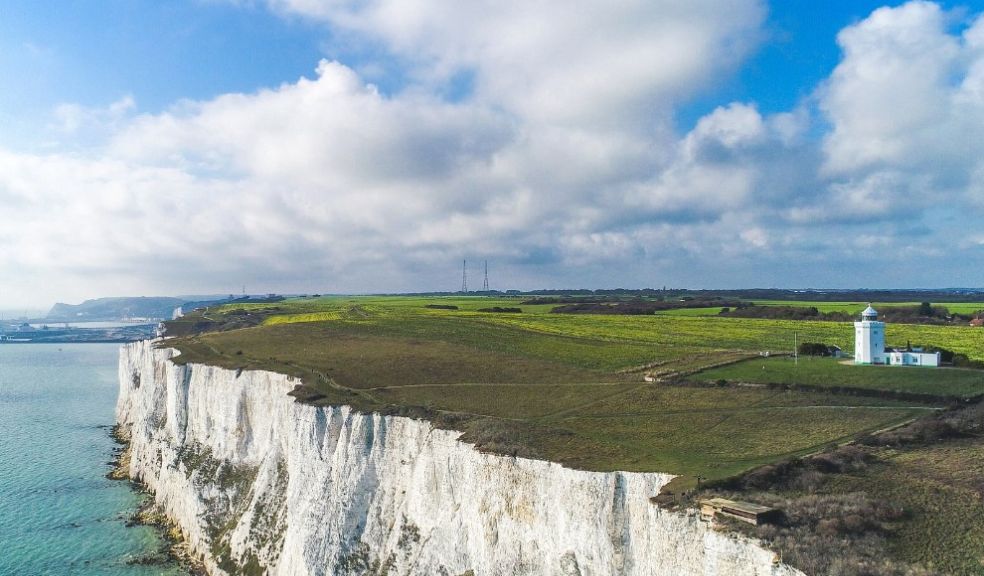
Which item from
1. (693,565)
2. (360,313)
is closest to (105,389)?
(360,313)

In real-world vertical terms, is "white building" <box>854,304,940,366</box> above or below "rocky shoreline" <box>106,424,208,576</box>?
above

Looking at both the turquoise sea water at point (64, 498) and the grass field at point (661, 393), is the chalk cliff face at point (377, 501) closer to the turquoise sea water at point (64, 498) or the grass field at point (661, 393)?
the grass field at point (661, 393)

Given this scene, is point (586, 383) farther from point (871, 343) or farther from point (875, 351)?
point (875, 351)

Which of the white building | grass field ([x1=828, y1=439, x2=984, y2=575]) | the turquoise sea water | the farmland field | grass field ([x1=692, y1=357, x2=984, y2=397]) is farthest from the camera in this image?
the white building

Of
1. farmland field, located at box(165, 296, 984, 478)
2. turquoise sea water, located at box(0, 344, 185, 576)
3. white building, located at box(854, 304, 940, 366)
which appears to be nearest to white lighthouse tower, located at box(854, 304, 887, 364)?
white building, located at box(854, 304, 940, 366)

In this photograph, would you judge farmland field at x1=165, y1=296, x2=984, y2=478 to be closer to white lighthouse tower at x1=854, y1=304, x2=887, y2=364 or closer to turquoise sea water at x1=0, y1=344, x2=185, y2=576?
white lighthouse tower at x1=854, y1=304, x2=887, y2=364

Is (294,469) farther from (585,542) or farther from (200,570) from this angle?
(585,542)

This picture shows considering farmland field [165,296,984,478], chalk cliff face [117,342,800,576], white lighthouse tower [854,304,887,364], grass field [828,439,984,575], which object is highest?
white lighthouse tower [854,304,887,364]
